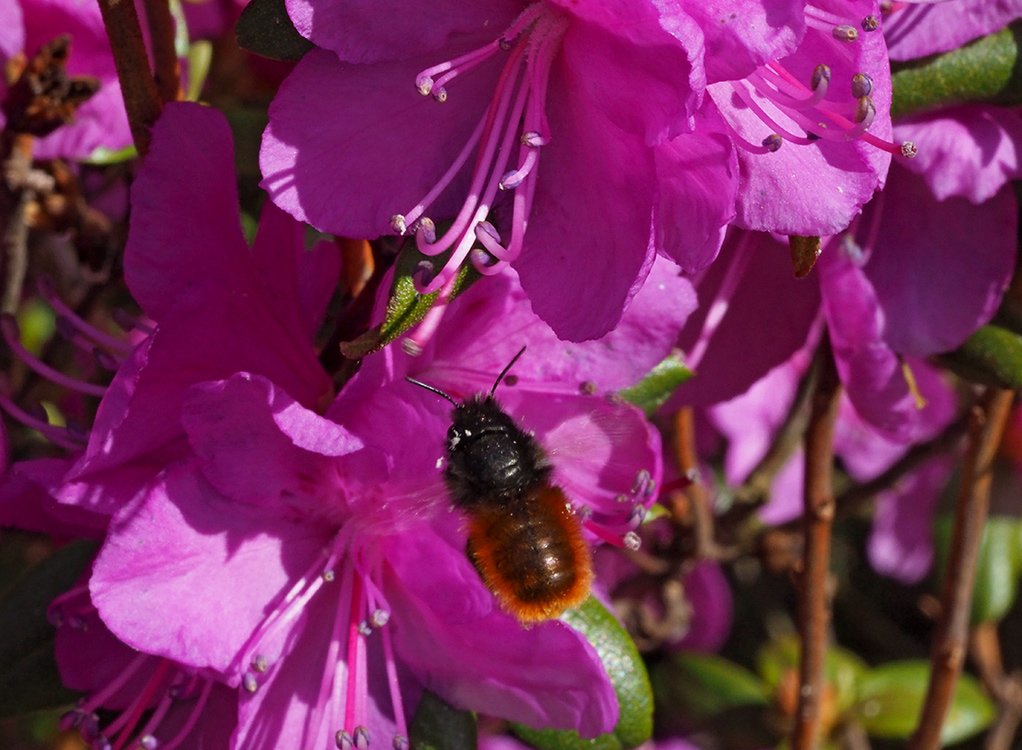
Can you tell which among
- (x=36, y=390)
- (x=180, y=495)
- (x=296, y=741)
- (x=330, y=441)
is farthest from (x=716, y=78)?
(x=36, y=390)

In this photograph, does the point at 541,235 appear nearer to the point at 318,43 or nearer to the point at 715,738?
the point at 318,43

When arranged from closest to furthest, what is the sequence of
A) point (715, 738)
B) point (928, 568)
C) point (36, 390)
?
point (36, 390) < point (715, 738) < point (928, 568)

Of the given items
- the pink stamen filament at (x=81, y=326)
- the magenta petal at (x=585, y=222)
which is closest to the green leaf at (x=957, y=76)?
the magenta petal at (x=585, y=222)

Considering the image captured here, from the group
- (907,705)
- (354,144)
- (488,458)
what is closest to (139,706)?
(488,458)

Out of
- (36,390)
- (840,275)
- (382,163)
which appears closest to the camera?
(382,163)

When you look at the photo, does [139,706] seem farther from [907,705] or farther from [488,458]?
[907,705]

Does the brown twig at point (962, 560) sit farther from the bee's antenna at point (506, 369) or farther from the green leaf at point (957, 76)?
the bee's antenna at point (506, 369)
